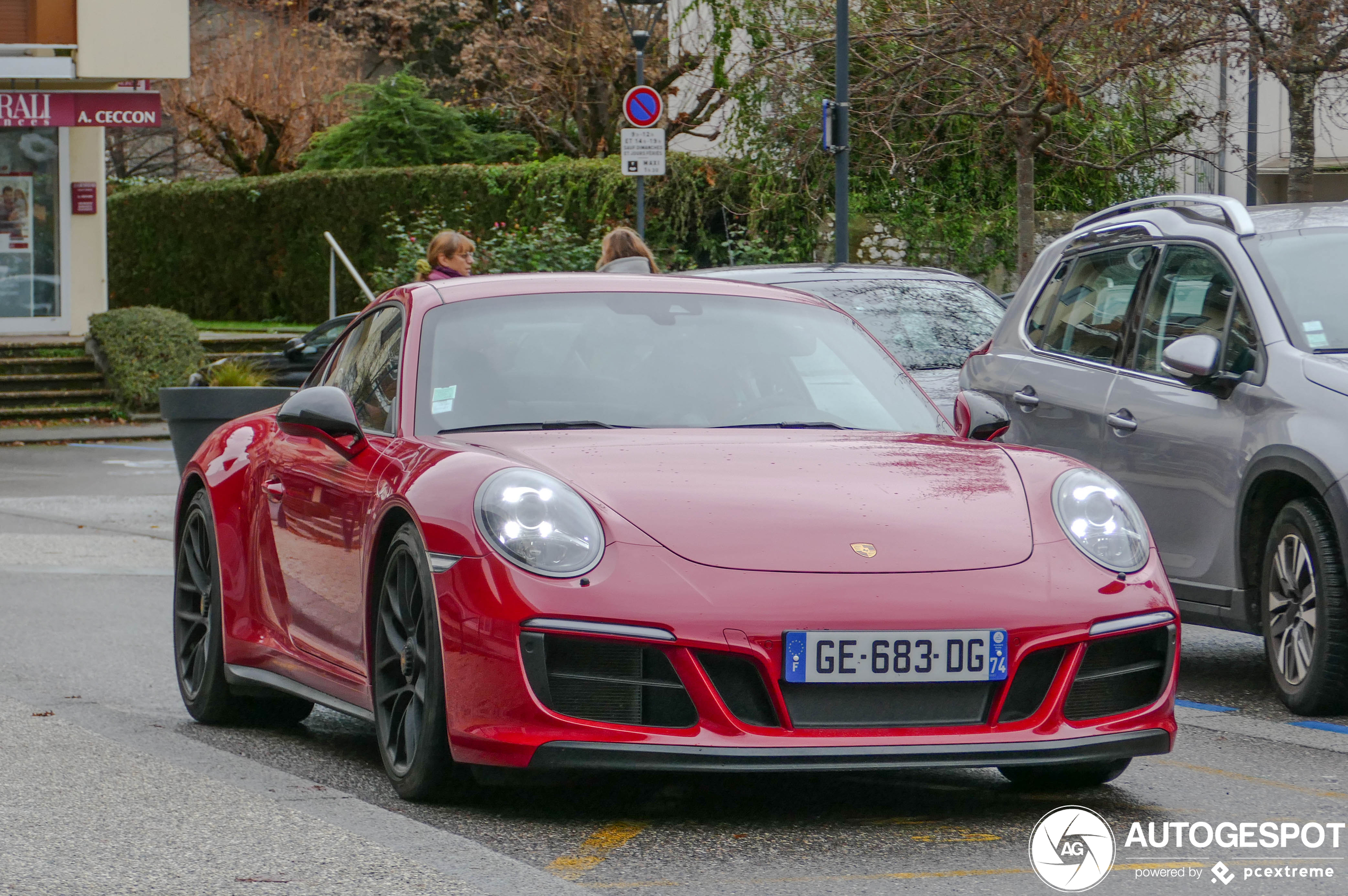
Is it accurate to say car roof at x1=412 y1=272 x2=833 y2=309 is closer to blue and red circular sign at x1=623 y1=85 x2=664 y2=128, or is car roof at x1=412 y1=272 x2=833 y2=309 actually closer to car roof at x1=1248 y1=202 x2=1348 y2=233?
car roof at x1=1248 y1=202 x2=1348 y2=233

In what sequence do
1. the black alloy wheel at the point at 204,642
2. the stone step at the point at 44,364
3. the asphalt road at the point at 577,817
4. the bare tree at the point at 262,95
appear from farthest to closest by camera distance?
1. the bare tree at the point at 262,95
2. the stone step at the point at 44,364
3. the black alloy wheel at the point at 204,642
4. the asphalt road at the point at 577,817

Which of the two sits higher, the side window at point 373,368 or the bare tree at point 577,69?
the bare tree at point 577,69

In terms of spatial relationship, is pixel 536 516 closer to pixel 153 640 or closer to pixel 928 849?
pixel 928 849

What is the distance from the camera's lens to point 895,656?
4516 millimetres

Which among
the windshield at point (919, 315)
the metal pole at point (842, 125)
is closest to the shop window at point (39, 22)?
the metal pole at point (842, 125)

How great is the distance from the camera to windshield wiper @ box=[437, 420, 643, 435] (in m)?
5.40

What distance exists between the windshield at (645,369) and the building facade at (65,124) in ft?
73.7

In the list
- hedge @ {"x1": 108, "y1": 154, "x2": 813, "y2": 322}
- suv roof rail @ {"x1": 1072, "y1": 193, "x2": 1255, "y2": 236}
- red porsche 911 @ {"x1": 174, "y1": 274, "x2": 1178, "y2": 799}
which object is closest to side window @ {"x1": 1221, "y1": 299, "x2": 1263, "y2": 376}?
suv roof rail @ {"x1": 1072, "y1": 193, "x2": 1255, "y2": 236}

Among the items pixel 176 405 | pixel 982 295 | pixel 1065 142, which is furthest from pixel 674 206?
pixel 982 295

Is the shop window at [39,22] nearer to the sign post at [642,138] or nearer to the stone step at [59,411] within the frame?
the stone step at [59,411]

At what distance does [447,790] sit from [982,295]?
6.76 metres

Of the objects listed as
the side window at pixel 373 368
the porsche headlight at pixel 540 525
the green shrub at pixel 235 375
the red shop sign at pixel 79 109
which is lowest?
the green shrub at pixel 235 375

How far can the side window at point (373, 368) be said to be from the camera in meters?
5.70

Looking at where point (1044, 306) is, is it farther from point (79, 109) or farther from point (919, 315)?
point (79, 109)
